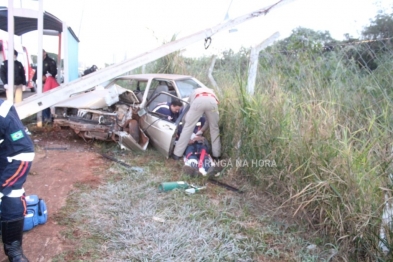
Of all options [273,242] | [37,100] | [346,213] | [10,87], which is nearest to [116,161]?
[37,100]

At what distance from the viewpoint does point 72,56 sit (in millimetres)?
8727

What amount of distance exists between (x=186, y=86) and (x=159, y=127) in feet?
4.53

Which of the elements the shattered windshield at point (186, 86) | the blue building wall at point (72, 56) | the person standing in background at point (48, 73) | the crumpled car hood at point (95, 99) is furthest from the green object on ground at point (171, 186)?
the blue building wall at point (72, 56)

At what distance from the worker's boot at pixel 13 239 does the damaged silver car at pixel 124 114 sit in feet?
9.87

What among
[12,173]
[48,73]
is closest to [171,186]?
[12,173]

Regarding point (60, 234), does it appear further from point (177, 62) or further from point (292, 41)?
point (177, 62)

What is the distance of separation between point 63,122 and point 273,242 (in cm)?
464

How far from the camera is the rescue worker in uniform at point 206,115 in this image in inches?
198

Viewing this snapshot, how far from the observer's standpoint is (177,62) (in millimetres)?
10406

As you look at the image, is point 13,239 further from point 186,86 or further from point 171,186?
point 186,86

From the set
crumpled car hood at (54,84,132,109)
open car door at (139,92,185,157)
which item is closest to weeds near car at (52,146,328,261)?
open car door at (139,92,185,157)

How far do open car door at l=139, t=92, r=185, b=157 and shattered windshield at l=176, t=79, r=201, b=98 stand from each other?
0.31 meters

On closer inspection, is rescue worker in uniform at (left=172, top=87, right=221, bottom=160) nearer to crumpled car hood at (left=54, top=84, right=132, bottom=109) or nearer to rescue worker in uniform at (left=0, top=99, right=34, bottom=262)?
crumpled car hood at (left=54, top=84, right=132, bottom=109)

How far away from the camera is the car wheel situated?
19.7 feet
